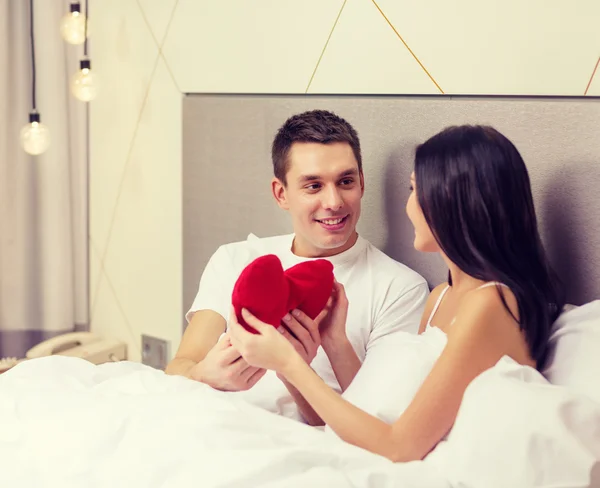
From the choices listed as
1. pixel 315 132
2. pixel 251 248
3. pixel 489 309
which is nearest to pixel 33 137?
pixel 251 248

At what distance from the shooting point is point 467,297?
136 centimetres

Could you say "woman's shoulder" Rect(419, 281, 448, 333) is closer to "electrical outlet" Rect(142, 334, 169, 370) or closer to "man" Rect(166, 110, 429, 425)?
"man" Rect(166, 110, 429, 425)

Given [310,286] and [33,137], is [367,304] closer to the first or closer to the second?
[310,286]

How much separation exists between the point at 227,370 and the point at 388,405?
0.37m

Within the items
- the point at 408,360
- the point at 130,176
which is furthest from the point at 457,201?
the point at 130,176

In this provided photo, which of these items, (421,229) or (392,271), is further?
(392,271)

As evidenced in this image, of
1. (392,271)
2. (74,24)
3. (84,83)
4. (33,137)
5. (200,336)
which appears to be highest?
(74,24)

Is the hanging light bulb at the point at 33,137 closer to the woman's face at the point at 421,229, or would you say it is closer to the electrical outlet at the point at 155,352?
the electrical outlet at the point at 155,352

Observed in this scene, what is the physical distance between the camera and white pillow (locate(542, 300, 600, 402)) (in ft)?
4.28

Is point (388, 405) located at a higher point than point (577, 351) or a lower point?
lower

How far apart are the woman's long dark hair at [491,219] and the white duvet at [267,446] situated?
0.48ft

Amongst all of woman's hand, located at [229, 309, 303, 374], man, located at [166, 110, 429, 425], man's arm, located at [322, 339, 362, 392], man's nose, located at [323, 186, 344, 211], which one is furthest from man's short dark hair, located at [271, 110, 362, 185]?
woman's hand, located at [229, 309, 303, 374]

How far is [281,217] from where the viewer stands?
211cm

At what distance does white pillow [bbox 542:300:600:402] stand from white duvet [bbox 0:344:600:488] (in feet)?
0.26
